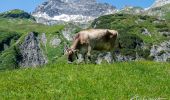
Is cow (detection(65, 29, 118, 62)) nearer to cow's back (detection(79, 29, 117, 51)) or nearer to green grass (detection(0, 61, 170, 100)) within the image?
cow's back (detection(79, 29, 117, 51))

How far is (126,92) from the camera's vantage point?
65.6 feet

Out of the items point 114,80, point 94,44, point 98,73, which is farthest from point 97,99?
point 94,44

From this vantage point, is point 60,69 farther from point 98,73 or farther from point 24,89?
point 24,89

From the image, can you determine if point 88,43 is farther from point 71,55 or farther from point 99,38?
point 71,55

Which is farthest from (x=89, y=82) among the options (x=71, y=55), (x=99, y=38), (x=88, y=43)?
(x=99, y=38)

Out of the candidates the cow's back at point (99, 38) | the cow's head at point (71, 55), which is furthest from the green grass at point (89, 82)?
the cow's back at point (99, 38)

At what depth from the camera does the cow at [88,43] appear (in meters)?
32.0

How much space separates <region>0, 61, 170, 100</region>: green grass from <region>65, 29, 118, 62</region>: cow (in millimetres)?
5079

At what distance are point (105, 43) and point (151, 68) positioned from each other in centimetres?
752

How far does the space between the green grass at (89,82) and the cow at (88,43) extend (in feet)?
16.7

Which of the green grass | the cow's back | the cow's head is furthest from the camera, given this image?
the cow's head

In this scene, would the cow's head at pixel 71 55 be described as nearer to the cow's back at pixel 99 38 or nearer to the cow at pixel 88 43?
the cow at pixel 88 43

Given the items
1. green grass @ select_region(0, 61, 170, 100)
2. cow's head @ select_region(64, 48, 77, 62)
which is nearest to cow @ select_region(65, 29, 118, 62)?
cow's head @ select_region(64, 48, 77, 62)

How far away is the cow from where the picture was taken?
1259 inches
